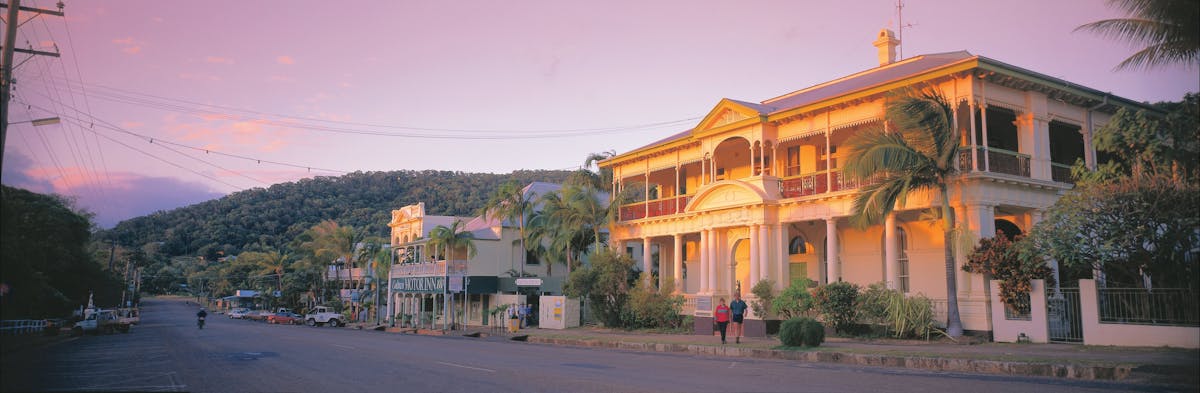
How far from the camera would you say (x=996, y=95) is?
21750 millimetres

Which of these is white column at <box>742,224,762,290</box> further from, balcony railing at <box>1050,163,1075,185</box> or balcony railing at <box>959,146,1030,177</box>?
A: balcony railing at <box>1050,163,1075,185</box>

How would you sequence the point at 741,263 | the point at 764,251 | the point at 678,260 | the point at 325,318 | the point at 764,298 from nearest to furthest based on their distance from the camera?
the point at 764,298 < the point at 764,251 < the point at 741,263 < the point at 678,260 < the point at 325,318

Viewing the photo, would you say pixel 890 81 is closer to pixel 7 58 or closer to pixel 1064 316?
pixel 1064 316

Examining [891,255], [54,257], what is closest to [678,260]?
[891,255]

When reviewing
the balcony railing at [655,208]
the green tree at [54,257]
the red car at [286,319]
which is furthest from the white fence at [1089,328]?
the red car at [286,319]

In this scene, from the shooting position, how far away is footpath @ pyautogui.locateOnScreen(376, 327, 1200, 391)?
40.4ft

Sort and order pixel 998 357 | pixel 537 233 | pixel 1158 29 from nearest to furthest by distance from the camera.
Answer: pixel 1158 29 < pixel 998 357 < pixel 537 233

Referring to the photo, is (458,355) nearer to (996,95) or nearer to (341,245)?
(996,95)

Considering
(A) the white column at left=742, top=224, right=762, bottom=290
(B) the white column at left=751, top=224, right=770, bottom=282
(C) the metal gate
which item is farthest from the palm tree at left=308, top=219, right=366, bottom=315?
(C) the metal gate

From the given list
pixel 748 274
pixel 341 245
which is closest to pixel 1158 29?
pixel 748 274

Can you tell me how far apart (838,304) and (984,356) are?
746cm

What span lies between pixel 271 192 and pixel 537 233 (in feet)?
290

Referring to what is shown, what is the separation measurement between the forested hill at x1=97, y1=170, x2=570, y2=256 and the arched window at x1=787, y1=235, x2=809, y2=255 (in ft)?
228

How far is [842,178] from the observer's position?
2489 centimetres
